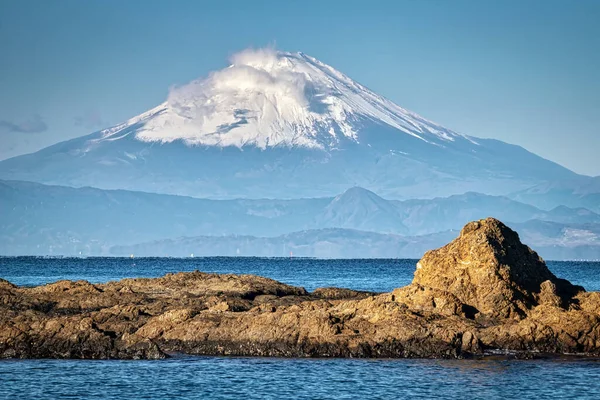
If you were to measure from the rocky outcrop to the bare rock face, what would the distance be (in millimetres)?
42

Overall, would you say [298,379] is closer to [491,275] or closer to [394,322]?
[394,322]

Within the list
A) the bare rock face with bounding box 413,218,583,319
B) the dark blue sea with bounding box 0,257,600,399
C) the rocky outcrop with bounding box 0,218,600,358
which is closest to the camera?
the dark blue sea with bounding box 0,257,600,399

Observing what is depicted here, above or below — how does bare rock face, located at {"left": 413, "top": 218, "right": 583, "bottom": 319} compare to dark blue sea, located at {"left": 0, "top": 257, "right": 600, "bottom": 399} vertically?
above

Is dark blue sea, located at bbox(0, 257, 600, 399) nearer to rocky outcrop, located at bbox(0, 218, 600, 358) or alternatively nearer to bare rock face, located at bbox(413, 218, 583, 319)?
rocky outcrop, located at bbox(0, 218, 600, 358)

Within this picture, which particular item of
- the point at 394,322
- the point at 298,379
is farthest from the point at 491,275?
the point at 298,379

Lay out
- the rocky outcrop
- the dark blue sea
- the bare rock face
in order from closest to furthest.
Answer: the dark blue sea
the rocky outcrop
the bare rock face

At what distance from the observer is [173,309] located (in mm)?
41688

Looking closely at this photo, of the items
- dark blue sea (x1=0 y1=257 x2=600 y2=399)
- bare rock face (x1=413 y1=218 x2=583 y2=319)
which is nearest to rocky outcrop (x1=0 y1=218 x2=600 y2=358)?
bare rock face (x1=413 y1=218 x2=583 y2=319)

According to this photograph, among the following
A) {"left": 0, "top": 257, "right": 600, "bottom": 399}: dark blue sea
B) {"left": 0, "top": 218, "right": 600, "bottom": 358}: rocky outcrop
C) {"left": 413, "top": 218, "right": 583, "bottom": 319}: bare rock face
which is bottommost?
{"left": 0, "top": 257, "right": 600, "bottom": 399}: dark blue sea

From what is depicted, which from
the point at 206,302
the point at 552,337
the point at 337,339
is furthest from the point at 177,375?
the point at 552,337

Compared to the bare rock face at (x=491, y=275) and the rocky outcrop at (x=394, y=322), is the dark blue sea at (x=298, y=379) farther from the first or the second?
the bare rock face at (x=491, y=275)

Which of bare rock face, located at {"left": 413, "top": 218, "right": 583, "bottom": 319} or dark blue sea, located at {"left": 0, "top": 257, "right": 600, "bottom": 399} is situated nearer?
dark blue sea, located at {"left": 0, "top": 257, "right": 600, "bottom": 399}

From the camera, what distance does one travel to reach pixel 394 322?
37.4 metres

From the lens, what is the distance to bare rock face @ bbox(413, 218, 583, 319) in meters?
40.2
